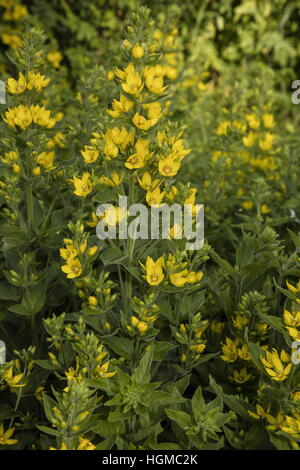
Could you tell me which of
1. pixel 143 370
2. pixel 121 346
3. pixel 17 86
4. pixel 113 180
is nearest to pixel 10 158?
pixel 17 86

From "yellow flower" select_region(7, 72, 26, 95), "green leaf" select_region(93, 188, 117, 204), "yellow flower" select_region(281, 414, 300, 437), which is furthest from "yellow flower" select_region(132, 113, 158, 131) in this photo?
"yellow flower" select_region(281, 414, 300, 437)

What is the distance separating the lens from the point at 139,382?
63.7 inches

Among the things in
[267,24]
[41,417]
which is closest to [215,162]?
[41,417]

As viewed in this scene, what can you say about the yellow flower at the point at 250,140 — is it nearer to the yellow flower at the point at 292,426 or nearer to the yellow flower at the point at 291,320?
the yellow flower at the point at 291,320

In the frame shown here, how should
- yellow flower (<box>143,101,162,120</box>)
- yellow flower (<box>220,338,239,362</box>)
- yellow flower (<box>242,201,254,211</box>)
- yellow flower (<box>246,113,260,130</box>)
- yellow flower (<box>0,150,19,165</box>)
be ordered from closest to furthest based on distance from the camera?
yellow flower (<box>143,101,162,120</box>)
yellow flower (<box>0,150,19,165</box>)
yellow flower (<box>220,338,239,362</box>)
yellow flower (<box>242,201,254,211</box>)
yellow flower (<box>246,113,260,130</box>)

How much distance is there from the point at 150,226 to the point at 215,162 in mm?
1303

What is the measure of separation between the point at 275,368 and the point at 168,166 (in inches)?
27.6

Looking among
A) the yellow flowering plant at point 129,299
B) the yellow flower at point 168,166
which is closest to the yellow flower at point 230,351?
the yellow flowering plant at point 129,299

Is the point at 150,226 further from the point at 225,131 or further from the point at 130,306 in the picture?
the point at 225,131

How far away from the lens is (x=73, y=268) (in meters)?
1.70

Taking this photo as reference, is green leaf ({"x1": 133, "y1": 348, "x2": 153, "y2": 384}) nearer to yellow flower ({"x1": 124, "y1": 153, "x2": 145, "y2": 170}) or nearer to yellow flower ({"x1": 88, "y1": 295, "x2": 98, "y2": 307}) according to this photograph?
yellow flower ({"x1": 88, "y1": 295, "x2": 98, "y2": 307})

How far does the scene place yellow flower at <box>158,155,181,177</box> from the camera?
5.26 ft

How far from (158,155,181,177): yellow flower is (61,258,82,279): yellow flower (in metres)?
0.39
